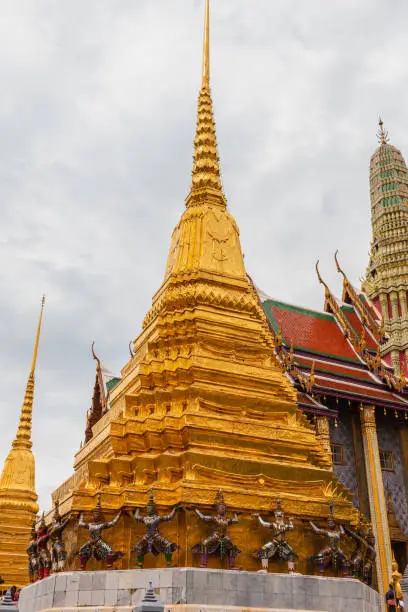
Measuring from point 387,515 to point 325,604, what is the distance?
1246 cm

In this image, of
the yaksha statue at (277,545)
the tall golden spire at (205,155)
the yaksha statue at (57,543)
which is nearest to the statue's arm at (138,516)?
the yaksha statue at (57,543)

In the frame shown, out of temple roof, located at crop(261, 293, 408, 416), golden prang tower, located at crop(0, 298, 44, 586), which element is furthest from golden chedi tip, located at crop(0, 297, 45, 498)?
temple roof, located at crop(261, 293, 408, 416)

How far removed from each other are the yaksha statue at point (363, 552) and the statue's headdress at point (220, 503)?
2.30 meters

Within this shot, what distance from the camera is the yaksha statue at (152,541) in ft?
Answer: 27.4

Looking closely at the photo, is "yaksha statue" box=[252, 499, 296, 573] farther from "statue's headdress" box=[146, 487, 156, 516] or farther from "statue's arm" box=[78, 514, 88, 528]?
"statue's arm" box=[78, 514, 88, 528]

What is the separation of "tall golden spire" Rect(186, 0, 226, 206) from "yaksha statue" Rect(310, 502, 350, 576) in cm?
736

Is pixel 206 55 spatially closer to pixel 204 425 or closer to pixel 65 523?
pixel 204 425

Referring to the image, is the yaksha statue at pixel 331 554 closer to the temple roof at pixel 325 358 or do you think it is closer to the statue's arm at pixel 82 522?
the statue's arm at pixel 82 522

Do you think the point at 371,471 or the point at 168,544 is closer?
the point at 168,544

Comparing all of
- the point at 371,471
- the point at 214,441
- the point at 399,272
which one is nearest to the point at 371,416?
the point at 371,471

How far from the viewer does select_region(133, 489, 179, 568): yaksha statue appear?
27.4 feet

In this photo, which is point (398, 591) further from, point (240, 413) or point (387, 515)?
point (387, 515)

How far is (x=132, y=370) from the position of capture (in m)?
11.5

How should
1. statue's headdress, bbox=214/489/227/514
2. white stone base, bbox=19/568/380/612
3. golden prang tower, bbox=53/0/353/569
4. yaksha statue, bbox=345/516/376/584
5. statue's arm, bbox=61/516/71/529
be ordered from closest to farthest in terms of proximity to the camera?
white stone base, bbox=19/568/380/612 < statue's headdress, bbox=214/489/227/514 < golden prang tower, bbox=53/0/353/569 < statue's arm, bbox=61/516/71/529 < yaksha statue, bbox=345/516/376/584
